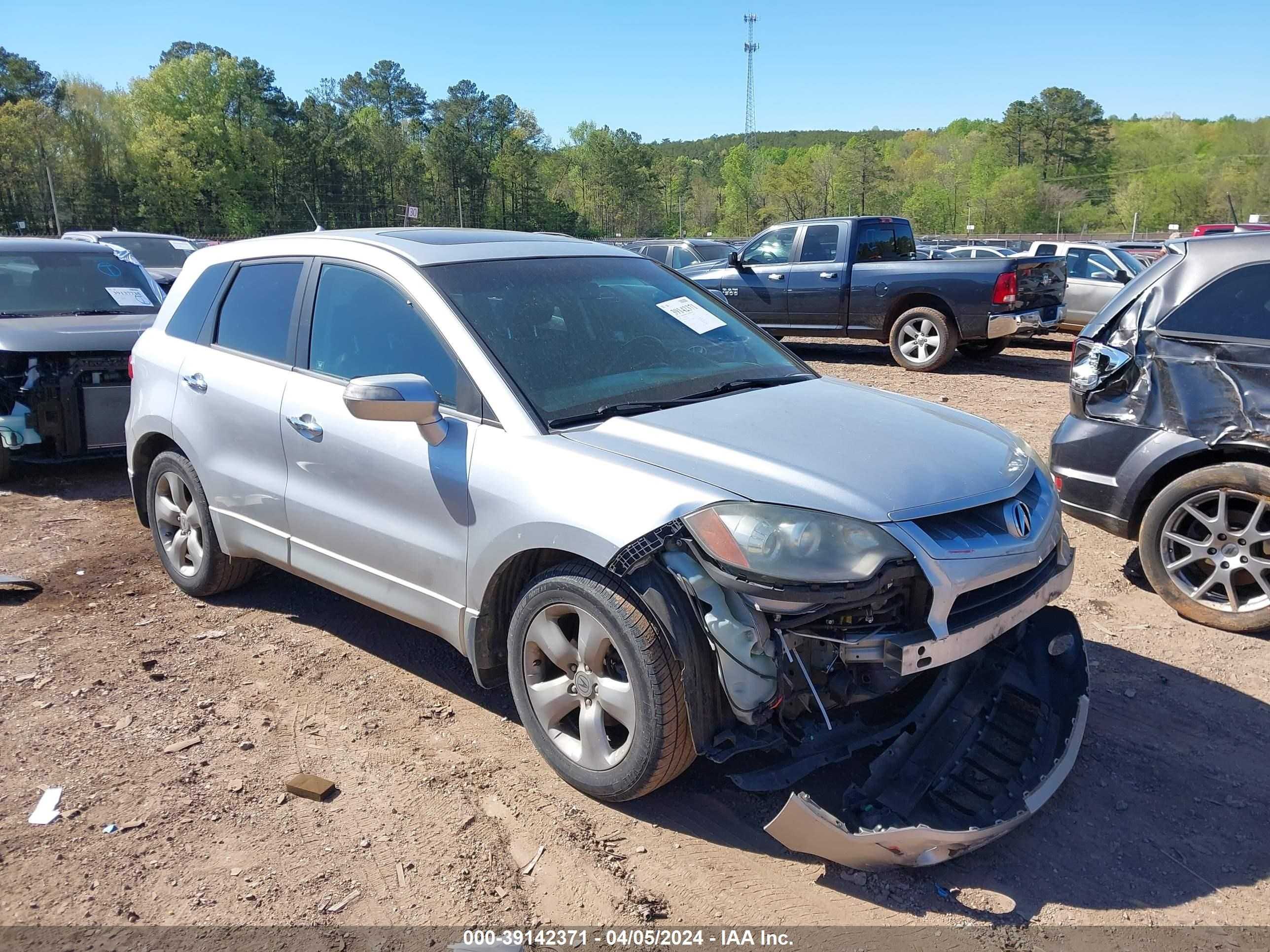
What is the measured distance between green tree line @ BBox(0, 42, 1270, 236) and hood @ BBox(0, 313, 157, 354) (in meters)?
50.2

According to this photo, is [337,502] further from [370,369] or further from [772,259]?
[772,259]

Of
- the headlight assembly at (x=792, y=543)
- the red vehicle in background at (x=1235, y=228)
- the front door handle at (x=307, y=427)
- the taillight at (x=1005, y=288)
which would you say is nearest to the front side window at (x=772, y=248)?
the taillight at (x=1005, y=288)

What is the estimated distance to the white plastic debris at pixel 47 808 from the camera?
3.15 meters

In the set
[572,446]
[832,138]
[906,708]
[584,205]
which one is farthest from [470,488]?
[832,138]

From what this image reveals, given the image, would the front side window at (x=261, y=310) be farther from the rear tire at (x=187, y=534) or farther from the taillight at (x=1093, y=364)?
the taillight at (x=1093, y=364)

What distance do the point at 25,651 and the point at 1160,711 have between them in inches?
200

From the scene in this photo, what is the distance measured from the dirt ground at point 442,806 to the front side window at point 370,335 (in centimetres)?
137

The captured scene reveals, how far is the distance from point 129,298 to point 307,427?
19.0 feet

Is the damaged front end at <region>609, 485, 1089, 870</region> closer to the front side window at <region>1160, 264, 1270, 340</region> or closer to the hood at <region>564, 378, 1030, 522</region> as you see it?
the hood at <region>564, 378, 1030, 522</region>

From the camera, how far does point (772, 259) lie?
1409 centimetres

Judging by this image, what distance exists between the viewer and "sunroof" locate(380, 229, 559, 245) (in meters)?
4.18

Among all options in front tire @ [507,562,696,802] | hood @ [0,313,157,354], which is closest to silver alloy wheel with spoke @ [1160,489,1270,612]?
front tire @ [507,562,696,802]

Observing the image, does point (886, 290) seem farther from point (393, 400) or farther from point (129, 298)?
point (393, 400)

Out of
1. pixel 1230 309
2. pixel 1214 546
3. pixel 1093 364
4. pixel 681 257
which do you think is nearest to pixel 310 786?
pixel 1214 546
